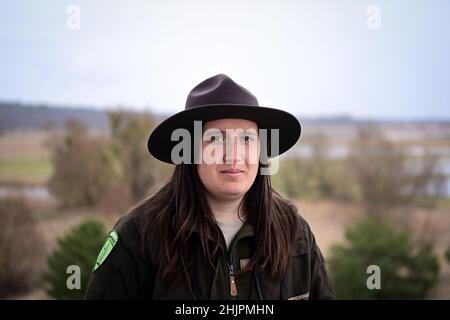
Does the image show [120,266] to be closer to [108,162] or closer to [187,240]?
[187,240]

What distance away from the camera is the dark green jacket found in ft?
5.50

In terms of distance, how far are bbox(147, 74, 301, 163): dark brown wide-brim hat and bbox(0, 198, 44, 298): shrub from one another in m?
6.70

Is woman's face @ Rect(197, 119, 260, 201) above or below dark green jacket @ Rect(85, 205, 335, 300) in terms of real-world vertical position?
above

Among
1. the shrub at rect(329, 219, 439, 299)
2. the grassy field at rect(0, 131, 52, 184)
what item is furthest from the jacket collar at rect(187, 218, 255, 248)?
the grassy field at rect(0, 131, 52, 184)

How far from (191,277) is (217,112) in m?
0.64

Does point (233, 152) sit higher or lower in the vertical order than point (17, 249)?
higher

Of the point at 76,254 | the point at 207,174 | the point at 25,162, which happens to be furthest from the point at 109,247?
the point at 25,162

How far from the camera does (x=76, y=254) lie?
6.33 m

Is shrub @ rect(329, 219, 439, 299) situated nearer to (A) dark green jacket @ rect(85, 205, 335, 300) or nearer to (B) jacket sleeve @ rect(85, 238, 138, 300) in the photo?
(A) dark green jacket @ rect(85, 205, 335, 300)

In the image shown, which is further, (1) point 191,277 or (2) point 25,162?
(2) point 25,162

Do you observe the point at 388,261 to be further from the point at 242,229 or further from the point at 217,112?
the point at 217,112

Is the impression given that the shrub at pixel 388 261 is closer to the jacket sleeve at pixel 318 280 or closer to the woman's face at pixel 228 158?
the jacket sleeve at pixel 318 280

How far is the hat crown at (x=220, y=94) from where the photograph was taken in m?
1.77
